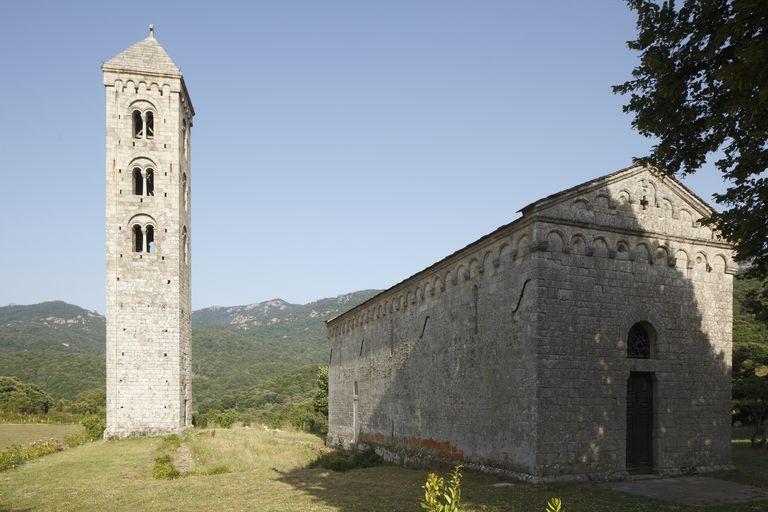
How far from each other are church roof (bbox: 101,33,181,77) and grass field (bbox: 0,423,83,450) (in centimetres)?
2010

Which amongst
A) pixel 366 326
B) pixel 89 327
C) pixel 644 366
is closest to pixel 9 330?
pixel 89 327

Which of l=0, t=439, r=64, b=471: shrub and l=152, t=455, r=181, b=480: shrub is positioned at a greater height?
l=152, t=455, r=181, b=480: shrub

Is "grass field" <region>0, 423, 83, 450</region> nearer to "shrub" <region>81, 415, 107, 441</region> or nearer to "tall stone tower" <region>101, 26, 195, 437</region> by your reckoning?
"shrub" <region>81, 415, 107, 441</region>

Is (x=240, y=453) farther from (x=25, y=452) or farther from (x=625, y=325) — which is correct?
(x=625, y=325)

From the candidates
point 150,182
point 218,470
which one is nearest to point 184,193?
point 150,182

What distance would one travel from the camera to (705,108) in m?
10.1

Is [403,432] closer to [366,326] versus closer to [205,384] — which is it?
[366,326]

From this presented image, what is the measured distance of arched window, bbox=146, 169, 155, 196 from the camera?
31.5 metres

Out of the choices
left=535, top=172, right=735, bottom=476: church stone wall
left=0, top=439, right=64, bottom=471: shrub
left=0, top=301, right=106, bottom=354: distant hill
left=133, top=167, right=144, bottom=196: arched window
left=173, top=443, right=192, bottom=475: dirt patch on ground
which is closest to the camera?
left=535, top=172, right=735, bottom=476: church stone wall

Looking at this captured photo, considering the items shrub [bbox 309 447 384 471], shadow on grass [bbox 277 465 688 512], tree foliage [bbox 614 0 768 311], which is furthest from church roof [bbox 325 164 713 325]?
shrub [bbox 309 447 384 471]

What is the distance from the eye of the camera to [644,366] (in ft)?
46.0

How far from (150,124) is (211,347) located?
70.9 meters

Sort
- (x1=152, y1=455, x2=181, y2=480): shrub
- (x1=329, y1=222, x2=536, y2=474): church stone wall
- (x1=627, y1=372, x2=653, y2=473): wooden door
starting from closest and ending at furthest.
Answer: (x1=329, y1=222, x2=536, y2=474): church stone wall < (x1=627, y1=372, x2=653, y2=473): wooden door < (x1=152, y1=455, x2=181, y2=480): shrub

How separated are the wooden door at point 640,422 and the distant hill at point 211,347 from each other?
52.8 metres
